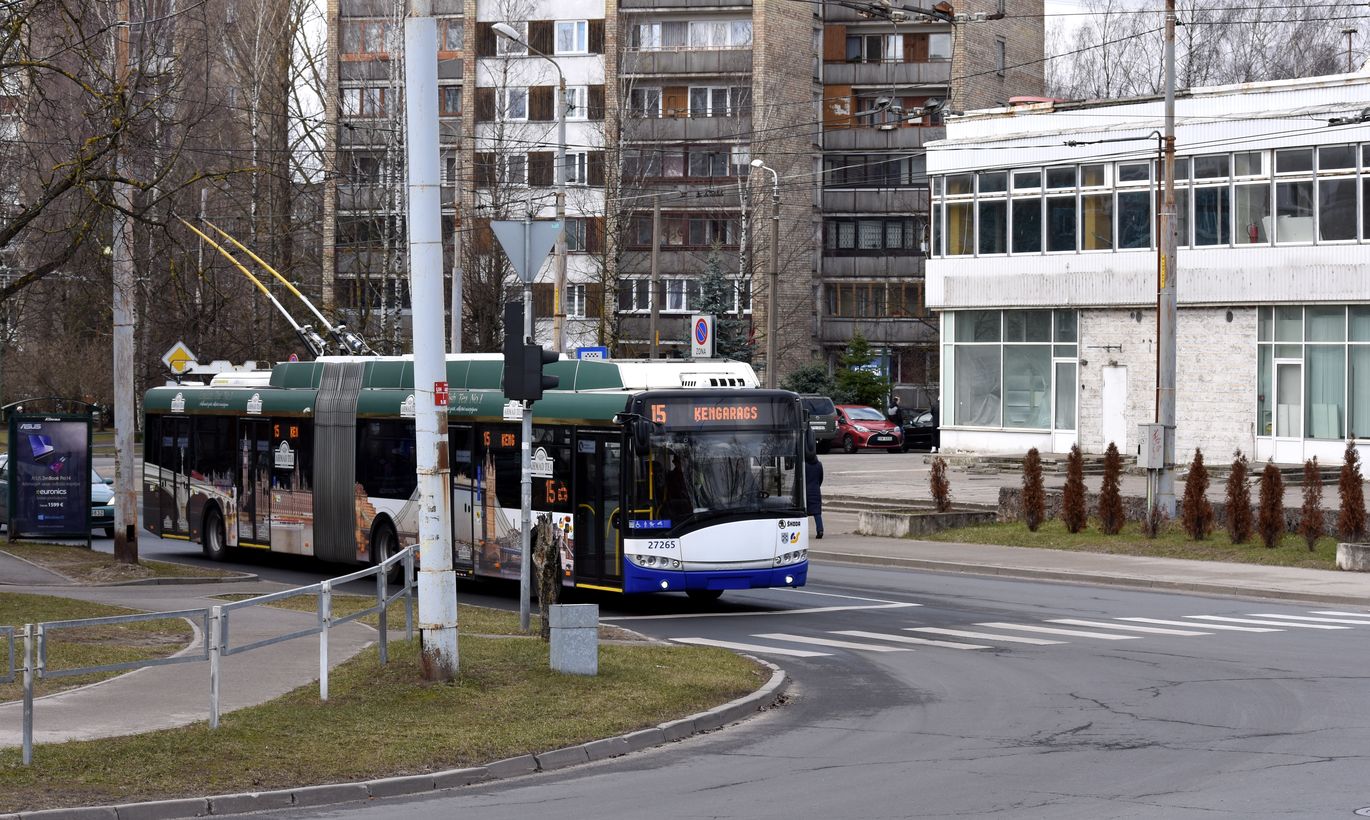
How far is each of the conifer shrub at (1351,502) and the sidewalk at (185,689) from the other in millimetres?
15258

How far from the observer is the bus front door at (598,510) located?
2086 cm

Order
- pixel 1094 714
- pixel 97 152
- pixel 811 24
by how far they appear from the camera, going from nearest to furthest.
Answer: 1. pixel 1094 714
2. pixel 97 152
3. pixel 811 24

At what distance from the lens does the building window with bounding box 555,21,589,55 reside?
242ft

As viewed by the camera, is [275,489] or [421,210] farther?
[275,489]

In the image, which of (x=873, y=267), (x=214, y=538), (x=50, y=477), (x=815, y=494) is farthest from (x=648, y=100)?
(x=50, y=477)

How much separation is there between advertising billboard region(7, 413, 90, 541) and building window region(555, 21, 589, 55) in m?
47.4

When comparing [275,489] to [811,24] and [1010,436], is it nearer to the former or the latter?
[1010,436]

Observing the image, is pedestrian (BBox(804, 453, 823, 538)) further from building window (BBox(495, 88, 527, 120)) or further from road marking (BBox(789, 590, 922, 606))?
building window (BBox(495, 88, 527, 120))

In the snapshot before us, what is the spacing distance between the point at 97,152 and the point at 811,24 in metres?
62.4

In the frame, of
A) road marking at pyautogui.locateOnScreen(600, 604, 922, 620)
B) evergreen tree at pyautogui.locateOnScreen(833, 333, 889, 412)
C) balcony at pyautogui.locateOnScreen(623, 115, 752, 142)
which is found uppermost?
balcony at pyautogui.locateOnScreen(623, 115, 752, 142)

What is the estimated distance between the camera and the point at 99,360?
62500 mm


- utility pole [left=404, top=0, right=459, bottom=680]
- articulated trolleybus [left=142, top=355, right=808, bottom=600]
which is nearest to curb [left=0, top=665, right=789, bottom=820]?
utility pole [left=404, top=0, right=459, bottom=680]

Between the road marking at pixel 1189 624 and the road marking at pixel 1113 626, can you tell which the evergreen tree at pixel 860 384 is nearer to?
the road marking at pixel 1189 624

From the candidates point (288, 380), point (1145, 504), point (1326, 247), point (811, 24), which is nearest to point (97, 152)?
point (288, 380)
